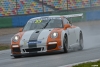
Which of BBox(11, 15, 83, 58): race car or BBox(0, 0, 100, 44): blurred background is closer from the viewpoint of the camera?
BBox(11, 15, 83, 58): race car

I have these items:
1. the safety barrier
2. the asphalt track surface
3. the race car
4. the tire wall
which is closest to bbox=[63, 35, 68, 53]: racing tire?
the race car

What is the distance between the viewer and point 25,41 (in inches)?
524

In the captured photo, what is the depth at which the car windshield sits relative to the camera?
14.4m

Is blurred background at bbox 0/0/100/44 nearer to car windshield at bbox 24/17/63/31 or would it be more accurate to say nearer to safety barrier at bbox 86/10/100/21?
safety barrier at bbox 86/10/100/21

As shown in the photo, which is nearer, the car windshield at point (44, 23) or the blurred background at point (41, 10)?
the car windshield at point (44, 23)

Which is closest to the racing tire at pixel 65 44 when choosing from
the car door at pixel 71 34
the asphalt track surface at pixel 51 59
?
the asphalt track surface at pixel 51 59

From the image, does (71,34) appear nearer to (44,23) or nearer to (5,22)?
(44,23)

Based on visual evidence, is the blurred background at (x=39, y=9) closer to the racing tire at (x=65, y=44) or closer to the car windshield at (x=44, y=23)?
the car windshield at (x=44, y=23)

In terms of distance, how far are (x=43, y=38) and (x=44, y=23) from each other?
1275 millimetres

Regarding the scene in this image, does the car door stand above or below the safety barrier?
above

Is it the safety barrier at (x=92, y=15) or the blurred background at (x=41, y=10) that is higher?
the blurred background at (x=41, y=10)

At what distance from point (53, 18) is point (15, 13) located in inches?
868

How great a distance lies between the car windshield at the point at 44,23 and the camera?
14.4 meters

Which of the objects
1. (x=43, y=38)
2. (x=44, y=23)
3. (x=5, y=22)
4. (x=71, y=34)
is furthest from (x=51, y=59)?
(x=5, y=22)
